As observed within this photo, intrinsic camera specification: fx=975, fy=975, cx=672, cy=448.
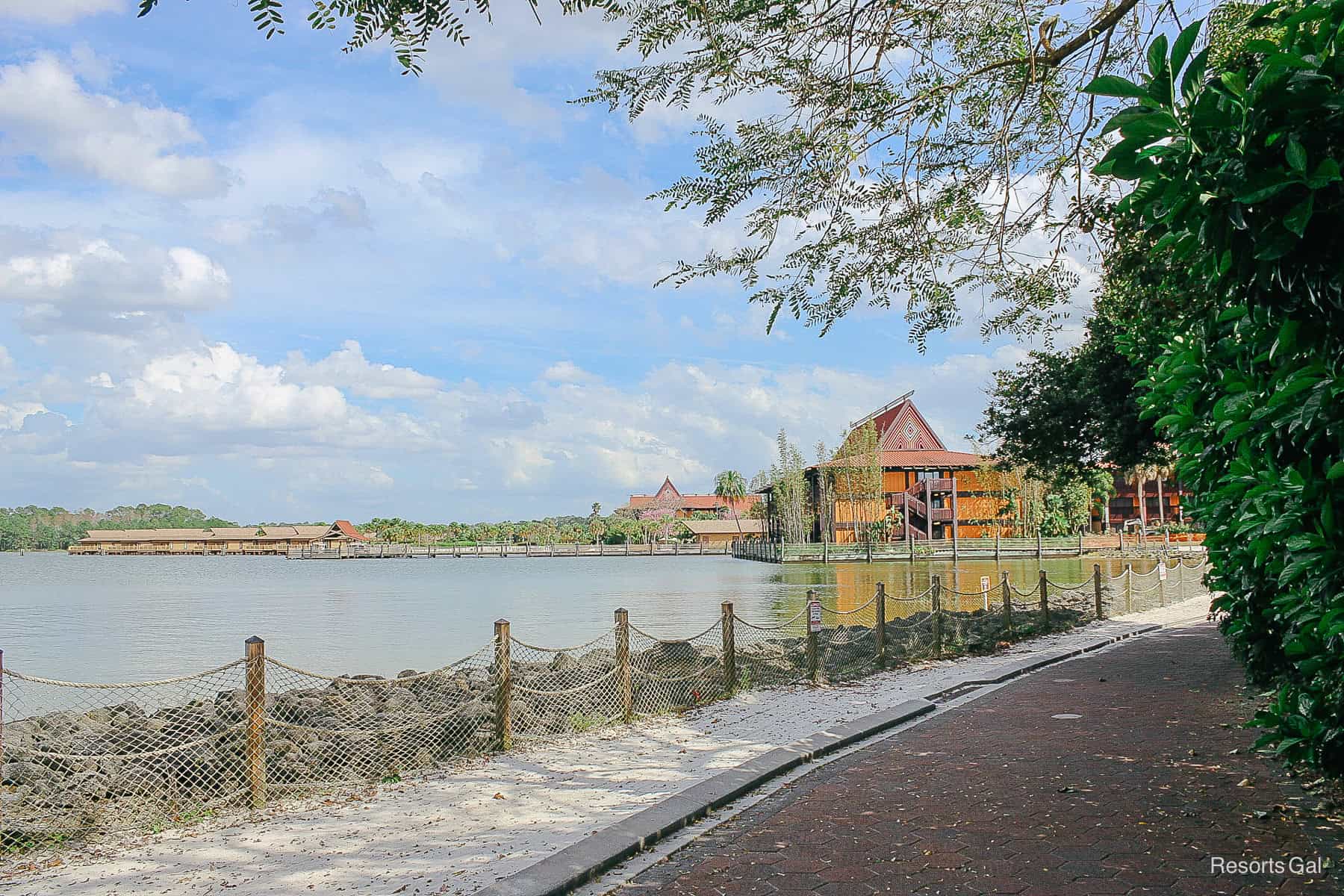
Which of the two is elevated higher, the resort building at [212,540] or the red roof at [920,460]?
the red roof at [920,460]

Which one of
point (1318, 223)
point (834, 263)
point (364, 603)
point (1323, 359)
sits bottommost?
point (364, 603)

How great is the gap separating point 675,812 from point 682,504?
14743 cm

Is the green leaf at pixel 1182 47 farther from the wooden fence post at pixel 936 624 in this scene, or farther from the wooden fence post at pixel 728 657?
the wooden fence post at pixel 936 624

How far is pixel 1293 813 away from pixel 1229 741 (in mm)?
2291

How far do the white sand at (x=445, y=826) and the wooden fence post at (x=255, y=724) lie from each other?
0.23 metres

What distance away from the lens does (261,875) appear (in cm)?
533

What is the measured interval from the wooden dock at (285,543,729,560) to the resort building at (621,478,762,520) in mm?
21532

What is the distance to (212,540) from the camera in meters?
147

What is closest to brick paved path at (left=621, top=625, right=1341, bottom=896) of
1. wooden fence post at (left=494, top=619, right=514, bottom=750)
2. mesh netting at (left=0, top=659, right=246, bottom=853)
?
wooden fence post at (left=494, top=619, right=514, bottom=750)

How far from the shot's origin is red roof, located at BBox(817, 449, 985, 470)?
78562mm

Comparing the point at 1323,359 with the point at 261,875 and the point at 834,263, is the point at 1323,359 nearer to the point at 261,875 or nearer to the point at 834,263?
the point at 261,875

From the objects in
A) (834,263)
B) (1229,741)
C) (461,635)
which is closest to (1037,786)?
(1229,741)

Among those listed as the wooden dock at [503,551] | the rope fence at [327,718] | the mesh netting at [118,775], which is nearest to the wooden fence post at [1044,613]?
the rope fence at [327,718]

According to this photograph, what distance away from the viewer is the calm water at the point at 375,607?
→ 22.5 meters
